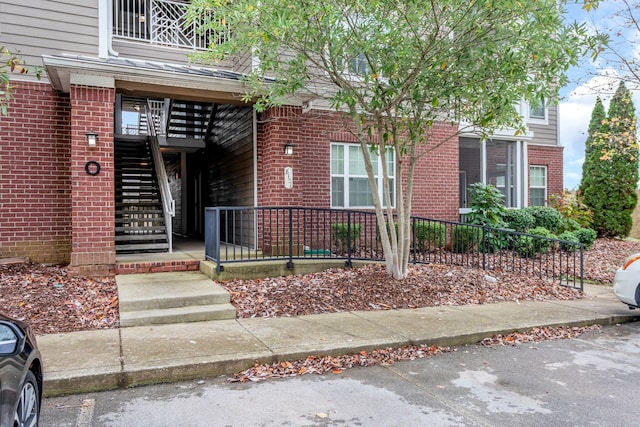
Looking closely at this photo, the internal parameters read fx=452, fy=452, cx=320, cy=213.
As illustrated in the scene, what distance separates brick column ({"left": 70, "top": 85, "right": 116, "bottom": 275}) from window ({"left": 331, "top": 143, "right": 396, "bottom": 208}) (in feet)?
15.5

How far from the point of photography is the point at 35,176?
793cm

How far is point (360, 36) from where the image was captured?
6.00m

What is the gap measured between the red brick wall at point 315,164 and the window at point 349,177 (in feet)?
0.65

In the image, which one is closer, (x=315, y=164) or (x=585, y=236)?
(x=315, y=164)

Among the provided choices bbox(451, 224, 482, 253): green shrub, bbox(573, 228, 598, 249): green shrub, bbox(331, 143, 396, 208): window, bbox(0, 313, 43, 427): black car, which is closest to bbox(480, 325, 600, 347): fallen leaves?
bbox(451, 224, 482, 253): green shrub

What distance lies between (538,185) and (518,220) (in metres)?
3.13

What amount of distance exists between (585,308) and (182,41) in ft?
30.4

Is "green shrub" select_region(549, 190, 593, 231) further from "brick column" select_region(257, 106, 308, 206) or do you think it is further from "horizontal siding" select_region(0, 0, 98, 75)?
"horizontal siding" select_region(0, 0, 98, 75)

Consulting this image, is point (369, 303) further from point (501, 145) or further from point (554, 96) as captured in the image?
point (501, 145)

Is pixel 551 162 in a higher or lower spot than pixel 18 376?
higher

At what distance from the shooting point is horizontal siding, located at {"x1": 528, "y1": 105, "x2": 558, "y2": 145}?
13.8 meters

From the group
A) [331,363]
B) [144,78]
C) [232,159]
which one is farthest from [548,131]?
[331,363]

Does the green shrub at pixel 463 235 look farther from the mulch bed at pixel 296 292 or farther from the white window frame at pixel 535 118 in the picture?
the white window frame at pixel 535 118

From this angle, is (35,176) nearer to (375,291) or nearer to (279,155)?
(279,155)
